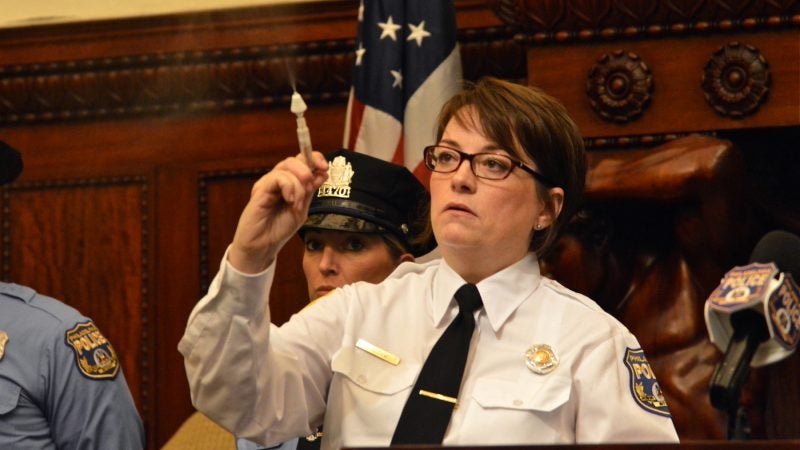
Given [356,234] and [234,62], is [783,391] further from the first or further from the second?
[234,62]

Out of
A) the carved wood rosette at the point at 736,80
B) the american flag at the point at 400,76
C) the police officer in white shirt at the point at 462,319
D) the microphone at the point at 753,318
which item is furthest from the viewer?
the american flag at the point at 400,76

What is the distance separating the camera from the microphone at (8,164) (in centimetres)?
305

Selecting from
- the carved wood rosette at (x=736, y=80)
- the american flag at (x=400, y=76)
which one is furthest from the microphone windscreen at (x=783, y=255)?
the american flag at (x=400, y=76)

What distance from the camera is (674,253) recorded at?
121 inches

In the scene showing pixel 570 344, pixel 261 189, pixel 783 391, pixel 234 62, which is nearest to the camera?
pixel 261 189

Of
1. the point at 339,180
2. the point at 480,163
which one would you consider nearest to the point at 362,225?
the point at 339,180

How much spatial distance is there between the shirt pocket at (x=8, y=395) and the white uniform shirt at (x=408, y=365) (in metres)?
0.85

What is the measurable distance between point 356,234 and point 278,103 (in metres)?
1.27

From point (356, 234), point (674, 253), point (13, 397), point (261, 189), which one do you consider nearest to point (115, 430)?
point (13, 397)

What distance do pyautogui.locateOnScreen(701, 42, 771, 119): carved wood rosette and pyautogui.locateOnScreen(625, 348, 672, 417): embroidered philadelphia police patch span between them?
1109 millimetres

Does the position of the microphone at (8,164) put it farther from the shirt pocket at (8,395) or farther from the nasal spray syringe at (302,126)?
the nasal spray syringe at (302,126)

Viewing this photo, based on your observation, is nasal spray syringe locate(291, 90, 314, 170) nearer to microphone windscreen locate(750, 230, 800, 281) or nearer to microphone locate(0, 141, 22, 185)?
microphone windscreen locate(750, 230, 800, 281)

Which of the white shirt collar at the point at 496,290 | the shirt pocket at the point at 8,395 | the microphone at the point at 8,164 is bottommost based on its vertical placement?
the shirt pocket at the point at 8,395

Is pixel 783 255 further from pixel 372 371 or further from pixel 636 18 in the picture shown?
pixel 636 18
